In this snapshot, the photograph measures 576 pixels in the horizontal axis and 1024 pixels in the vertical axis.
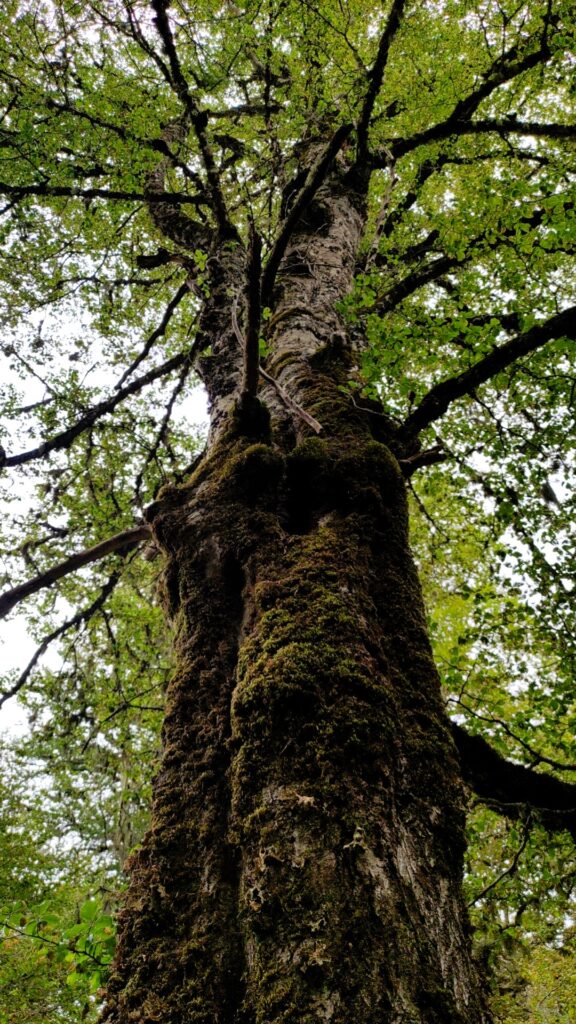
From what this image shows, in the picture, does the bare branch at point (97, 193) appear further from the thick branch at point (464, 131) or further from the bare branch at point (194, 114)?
the thick branch at point (464, 131)

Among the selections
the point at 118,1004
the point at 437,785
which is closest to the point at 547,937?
the point at 437,785

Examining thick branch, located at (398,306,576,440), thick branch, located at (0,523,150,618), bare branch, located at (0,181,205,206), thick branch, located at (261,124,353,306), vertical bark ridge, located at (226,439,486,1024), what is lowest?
vertical bark ridge, located at (226,439,486,1024)

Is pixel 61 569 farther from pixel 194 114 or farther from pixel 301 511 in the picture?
pixel 194 114

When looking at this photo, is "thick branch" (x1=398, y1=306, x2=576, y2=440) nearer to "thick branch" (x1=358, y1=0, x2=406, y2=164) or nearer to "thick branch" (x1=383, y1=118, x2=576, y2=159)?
"thick branch" (x1=358, y1=0, x2=406, y2=164)

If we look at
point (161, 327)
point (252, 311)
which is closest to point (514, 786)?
point (252, 311)

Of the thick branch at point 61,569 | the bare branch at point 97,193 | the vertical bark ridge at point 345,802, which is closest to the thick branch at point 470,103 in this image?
the bare branch at point 97,193

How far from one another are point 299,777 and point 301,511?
54.0 inches

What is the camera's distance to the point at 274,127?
18.2 feet

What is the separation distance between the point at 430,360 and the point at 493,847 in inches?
261

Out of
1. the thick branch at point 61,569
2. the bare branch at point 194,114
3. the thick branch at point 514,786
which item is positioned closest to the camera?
the thick branch at point 61,569

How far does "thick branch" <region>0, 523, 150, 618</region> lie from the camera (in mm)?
3227

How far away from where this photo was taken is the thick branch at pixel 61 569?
10.6 ft

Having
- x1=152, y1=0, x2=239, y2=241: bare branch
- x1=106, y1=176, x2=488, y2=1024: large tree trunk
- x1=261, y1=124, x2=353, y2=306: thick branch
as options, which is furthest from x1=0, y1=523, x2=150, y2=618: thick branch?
x1=152, y1=0, x2=239, y2=241: bare branch

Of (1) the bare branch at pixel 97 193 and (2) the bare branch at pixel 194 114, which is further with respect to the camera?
(1) the bare branch at pixel 97 193
